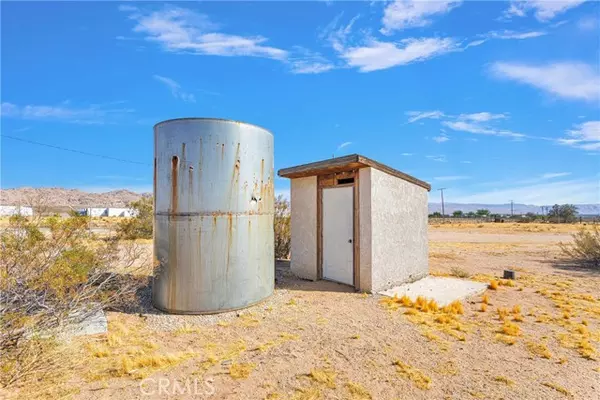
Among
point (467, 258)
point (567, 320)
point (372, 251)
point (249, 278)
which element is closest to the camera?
point (567, 320)

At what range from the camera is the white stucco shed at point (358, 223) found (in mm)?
6488

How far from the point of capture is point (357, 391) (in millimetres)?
2938

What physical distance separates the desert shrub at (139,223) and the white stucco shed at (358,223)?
4.11m

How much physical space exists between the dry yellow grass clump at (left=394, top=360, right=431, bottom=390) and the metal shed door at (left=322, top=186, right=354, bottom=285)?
3.44 metres

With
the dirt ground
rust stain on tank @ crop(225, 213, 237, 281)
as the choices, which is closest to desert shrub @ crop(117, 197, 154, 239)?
rust stain on tank @ crop(225, 213, 237, 281)

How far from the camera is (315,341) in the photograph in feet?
13.4

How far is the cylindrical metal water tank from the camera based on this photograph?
493 centimetres

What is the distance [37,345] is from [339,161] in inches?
211

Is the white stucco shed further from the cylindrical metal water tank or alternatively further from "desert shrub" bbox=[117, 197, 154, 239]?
"desert shrub" bbox=[117, 197, 154, 239]

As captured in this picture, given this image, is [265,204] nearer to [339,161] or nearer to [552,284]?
[339,161]

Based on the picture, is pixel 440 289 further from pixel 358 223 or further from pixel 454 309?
pixel 358 223

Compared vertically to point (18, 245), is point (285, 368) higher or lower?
lower

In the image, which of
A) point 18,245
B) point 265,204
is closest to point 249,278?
point 265,204

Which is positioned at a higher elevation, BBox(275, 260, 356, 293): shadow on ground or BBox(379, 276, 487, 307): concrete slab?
BBox(275, 260, 356, 293): shadow on ground
